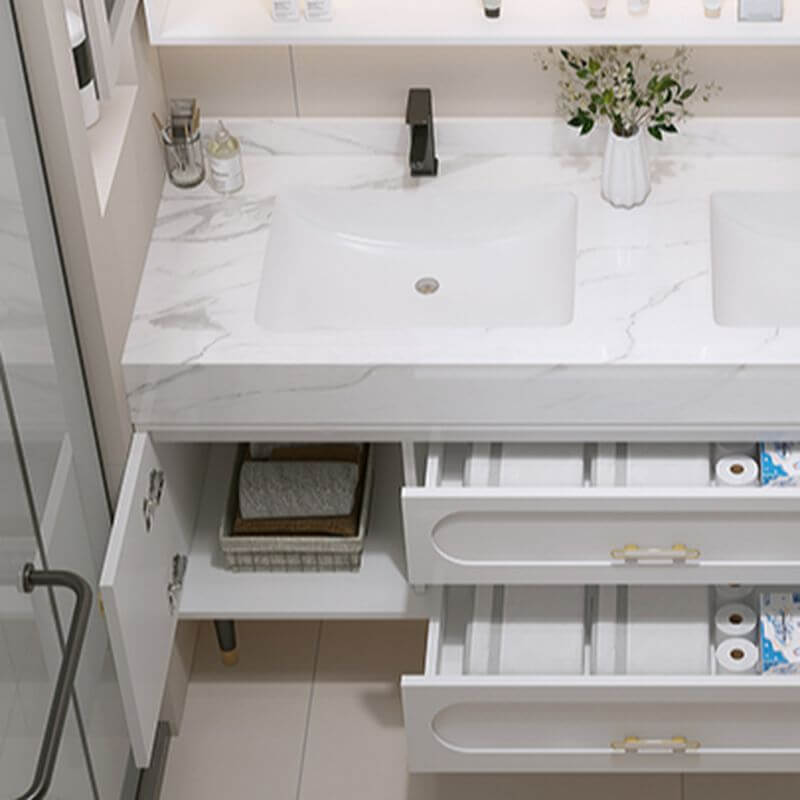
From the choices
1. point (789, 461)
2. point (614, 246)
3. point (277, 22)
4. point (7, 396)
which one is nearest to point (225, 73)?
point (277, 22)

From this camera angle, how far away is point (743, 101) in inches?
104

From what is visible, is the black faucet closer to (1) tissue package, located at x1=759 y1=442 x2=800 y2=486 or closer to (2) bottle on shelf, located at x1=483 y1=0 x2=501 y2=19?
(2) bottle on shelf, located at x1=483 y1=0 x2=501 y2=19

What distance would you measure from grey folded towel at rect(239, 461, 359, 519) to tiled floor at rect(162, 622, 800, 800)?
41 cm

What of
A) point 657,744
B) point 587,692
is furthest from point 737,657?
point 587,692

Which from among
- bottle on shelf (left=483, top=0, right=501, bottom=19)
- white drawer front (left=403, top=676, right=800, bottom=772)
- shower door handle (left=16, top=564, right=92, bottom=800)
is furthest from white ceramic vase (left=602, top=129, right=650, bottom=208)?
shower door handle (left=16, top=564, right=92, bottom=800)

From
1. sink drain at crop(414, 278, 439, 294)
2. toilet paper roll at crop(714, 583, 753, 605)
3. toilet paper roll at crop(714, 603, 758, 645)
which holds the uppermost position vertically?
sink drain at crop(414, 278, 439, 294)

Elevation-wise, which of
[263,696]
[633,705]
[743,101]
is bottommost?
[633,705]

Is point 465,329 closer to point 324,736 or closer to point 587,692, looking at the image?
point 587,692

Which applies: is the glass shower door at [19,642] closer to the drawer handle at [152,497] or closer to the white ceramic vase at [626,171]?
the drawer handle at [152,497]

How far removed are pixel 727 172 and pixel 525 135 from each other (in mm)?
337

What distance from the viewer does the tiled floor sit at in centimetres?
276

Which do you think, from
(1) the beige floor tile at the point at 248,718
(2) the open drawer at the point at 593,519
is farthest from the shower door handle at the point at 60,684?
(1) the beige floor tile at the point at 248,718

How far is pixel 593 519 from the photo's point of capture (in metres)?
2.33

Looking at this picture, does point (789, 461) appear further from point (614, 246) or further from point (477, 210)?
point (477, 210)
